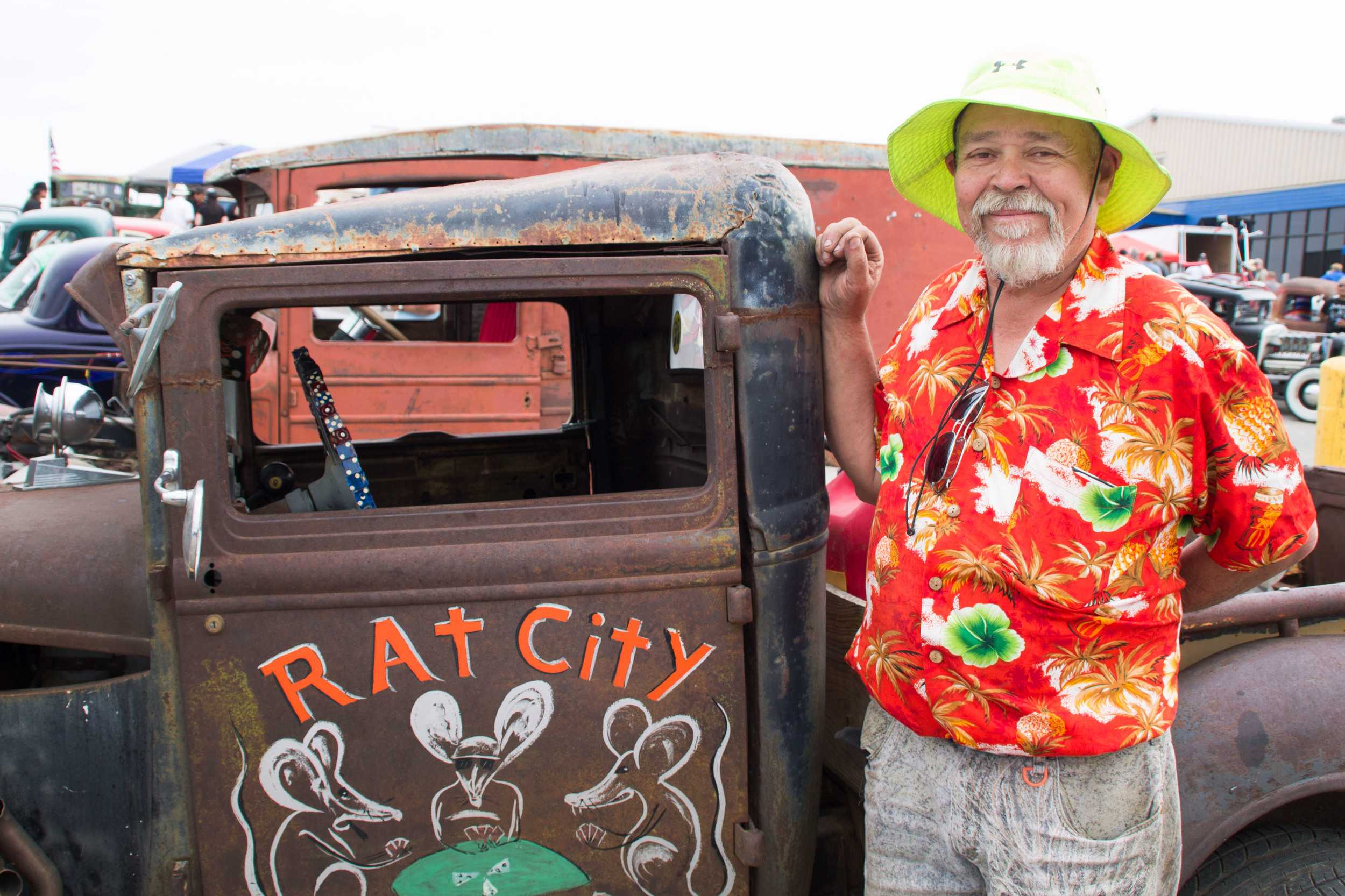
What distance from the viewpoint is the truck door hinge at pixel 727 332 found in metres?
1.51

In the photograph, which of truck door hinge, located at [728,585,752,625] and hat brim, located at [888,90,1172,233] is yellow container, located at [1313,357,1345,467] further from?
truck door hinge, located at [728,585,752,625]

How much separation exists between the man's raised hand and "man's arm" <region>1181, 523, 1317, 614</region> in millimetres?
686

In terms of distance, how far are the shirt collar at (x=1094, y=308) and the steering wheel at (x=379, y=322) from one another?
461cm

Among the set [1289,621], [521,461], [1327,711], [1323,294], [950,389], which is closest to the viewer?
[950,389]

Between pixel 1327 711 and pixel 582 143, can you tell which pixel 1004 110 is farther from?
pixel 582 143

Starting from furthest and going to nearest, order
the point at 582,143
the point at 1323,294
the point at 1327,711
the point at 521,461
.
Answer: the point at 1323,294, the point at 582,143, the point at 521,461, the point at 1327,711

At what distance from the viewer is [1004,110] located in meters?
1.46

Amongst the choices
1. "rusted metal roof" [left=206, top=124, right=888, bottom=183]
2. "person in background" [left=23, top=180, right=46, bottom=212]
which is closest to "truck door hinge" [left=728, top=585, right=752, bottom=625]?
"rusted metal roof" [left=206, top=124, right=888, bottom=183]

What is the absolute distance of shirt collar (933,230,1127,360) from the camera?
4.53ft

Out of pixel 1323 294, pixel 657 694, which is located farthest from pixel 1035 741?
pixel 1323 294

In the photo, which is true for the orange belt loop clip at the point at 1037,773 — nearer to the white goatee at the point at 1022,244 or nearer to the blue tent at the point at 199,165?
the white goatee at the point at 1022,244

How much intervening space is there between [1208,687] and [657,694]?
1055 millimetres

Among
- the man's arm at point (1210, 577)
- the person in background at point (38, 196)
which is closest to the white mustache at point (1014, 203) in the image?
the man's arm at point (1210, 577)

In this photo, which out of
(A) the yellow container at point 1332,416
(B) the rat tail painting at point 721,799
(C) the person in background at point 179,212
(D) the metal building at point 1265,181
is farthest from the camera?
(D) the metal building at point 1265,181
